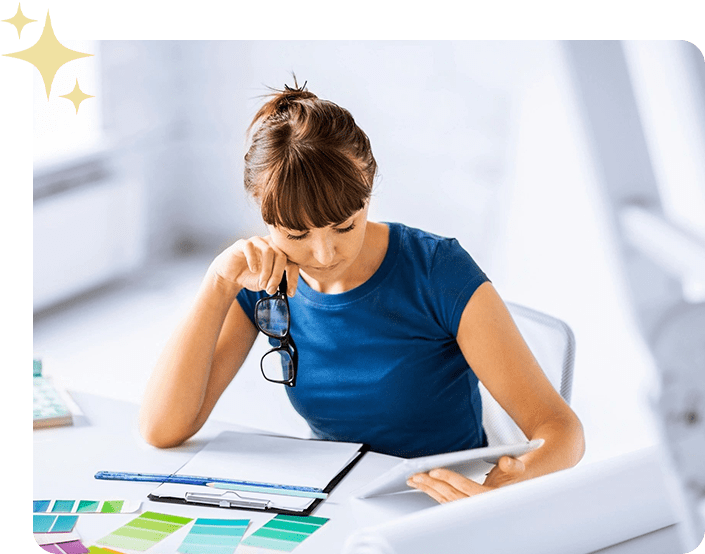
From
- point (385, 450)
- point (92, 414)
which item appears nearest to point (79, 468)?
point (92, 414)

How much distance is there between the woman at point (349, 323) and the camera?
93 centimetres

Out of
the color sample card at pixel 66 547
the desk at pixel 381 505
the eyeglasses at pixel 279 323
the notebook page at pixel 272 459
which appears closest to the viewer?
the desk at pixel 381 505

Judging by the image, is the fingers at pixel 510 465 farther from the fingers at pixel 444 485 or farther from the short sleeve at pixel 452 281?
the short sleeve at pixel 452 281

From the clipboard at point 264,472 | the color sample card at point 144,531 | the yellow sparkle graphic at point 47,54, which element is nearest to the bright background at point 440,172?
the yellow sparkle graphic at point 47,54

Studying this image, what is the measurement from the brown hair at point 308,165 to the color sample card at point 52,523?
0.39m

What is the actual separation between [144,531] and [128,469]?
0.14 metres

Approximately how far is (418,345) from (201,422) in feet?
0.98

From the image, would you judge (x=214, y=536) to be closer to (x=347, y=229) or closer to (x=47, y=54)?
(x=347, y=229)

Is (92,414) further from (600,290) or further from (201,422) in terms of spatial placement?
(600,290)

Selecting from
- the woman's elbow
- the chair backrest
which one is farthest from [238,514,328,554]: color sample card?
the chair backrest

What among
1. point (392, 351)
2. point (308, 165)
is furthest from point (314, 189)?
point (392, 351)

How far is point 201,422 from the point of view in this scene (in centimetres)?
106

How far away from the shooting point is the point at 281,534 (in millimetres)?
835
